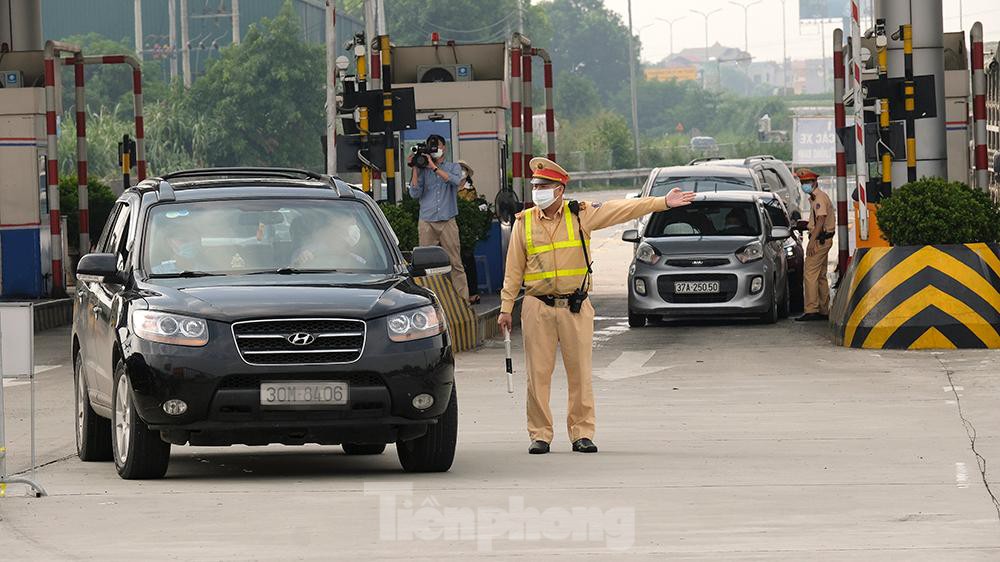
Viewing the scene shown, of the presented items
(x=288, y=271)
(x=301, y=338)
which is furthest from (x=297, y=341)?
(x=288, y=271)

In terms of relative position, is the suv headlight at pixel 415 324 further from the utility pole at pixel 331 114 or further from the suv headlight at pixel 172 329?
the utility pole at pixel 331 114

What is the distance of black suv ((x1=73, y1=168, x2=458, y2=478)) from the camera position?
10.2 meters

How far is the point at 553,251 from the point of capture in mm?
12016

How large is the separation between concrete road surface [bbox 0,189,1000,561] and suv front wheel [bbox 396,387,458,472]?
0.51 feet

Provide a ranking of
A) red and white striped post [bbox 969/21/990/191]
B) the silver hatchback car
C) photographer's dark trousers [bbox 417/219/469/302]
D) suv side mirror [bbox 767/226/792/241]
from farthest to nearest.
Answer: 1. suv side mirror [bbox 767/226/792/241]
2. the silver hatchback car
3. red and white striped post [bbox 969/21/990/191]
4. photographer's dark trousers [bbox 417/219/469/302]

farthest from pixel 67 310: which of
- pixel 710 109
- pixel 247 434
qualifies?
pixel 710 109

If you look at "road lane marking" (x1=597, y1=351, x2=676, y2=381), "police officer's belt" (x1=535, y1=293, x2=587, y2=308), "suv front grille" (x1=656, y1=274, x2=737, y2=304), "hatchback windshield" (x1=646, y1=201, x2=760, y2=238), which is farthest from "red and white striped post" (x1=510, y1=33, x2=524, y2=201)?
"police officer's belt" (x1=535, y1=293, x2=587, y2=308)

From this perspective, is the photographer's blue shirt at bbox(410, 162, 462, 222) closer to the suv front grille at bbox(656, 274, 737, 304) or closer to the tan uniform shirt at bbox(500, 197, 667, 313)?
the suv front grille at bbox(656, 274, 737, 304)

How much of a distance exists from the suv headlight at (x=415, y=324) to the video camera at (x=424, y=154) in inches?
433

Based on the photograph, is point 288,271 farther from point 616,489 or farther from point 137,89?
point 137,89

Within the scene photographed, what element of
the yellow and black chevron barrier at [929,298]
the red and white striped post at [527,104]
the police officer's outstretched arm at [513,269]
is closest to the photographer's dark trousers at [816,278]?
the red and white striped post at [527,104]

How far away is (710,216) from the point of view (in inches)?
940

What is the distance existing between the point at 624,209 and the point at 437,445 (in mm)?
1956

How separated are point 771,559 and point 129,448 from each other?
4127 mm
